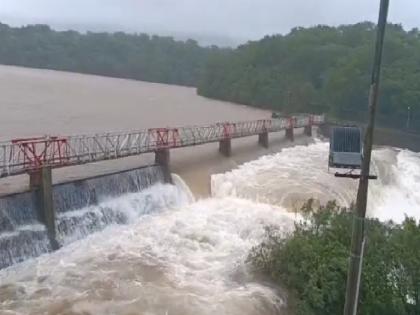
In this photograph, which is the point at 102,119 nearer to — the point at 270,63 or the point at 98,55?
the point at 270,63

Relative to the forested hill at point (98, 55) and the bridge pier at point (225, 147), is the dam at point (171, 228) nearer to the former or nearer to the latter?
the bridge pier at point (225, 147)

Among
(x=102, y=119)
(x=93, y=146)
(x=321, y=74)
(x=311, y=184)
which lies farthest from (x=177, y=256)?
(x=321, y=74)

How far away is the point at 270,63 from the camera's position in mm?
86875

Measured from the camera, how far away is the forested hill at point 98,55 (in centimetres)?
9419

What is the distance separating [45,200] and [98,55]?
8680cm

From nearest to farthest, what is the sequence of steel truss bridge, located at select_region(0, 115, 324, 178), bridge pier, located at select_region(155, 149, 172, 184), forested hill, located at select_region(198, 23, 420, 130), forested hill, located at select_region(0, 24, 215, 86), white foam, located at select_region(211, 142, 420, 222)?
steel truss bridge, located at select_region(0, 115, 324, 178) < bridge pier, located at select_region(155, 149, 172, 184) < white foam, located at select_region(211, 142, 420, 222) < forested hill, located at select_region(198, 23, 420, 130) < forested hill, located at select_region(0, 24, 215, 86)

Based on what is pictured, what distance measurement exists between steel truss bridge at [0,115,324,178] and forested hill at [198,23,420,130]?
2360 cm

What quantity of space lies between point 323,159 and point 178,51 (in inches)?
3216

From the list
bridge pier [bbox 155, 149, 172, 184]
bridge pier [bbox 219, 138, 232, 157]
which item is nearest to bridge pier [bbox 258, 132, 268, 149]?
bridge pier [bbox 219, 138, 232, 157]

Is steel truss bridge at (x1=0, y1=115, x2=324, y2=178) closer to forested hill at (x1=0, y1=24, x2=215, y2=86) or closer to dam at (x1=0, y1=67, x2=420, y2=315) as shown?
dam at (x1=0, y1=67, x2=420, y2=315)

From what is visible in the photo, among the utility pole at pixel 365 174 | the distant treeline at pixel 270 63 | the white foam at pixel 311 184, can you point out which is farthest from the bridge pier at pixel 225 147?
the distant treeline at pixel 270 63

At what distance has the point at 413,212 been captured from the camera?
2847 cm

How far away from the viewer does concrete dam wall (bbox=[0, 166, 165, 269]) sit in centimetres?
1606

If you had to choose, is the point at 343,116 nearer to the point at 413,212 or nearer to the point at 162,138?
the point at 413,212
